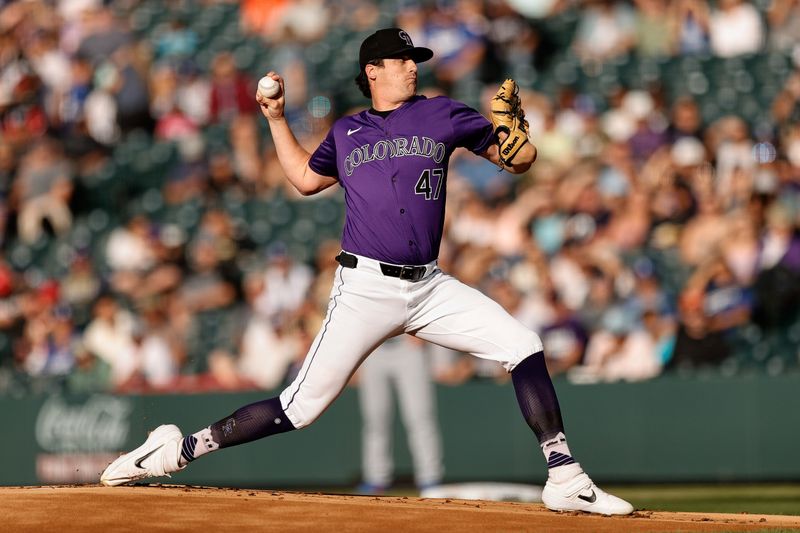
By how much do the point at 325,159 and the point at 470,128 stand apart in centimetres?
69

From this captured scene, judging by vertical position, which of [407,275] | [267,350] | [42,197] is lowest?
[407,275]

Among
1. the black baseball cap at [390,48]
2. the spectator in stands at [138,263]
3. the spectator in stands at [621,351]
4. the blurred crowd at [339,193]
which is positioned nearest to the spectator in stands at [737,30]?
the blurred crowd at [339,193]

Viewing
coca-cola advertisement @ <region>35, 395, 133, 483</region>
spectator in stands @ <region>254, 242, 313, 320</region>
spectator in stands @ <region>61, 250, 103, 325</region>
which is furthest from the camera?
spectator in stands @ <region>61, 250, 103, 325</region>

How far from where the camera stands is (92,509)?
6285 mm

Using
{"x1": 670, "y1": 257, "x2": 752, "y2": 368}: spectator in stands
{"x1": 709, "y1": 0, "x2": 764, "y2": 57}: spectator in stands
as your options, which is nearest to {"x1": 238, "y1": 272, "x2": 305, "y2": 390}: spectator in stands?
{"x1": 670, "y1": 257, "x2": 752, "y2": 368}: spectator in stands

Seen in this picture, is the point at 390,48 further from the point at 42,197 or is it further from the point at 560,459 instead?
the point at 42,197

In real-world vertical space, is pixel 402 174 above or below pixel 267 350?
below

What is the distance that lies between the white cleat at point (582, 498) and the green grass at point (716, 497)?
381cm

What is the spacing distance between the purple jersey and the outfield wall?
20.4ft

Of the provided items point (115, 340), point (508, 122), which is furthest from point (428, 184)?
point (115, 340)

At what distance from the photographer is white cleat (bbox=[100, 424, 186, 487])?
6680 mm

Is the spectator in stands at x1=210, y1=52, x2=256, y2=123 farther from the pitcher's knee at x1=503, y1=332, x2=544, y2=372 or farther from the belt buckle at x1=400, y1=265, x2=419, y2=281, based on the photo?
the pitcher's knee at x1=503, y1=332, x2=544, y2=372

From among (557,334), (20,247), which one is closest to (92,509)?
(557,334)

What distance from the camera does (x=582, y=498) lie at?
6.40 meters
